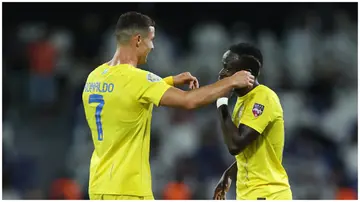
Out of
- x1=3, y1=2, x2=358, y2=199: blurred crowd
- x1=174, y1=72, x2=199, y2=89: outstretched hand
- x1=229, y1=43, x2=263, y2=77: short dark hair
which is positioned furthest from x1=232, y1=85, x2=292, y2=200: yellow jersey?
x1=3, y1=2, x2=358, y2=199: blurred crowd

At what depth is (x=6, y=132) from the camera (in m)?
10.9

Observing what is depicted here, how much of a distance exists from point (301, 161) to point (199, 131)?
1462 mm

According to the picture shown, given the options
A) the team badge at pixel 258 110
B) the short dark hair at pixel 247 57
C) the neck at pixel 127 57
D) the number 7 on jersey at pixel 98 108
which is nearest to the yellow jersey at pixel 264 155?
the team badge at pixel 258 110

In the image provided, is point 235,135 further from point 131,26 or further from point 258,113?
point 131,26

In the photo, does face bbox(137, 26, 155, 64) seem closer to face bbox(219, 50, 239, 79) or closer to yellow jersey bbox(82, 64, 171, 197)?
yellow jersey bbox(82, 64, 171, 197)

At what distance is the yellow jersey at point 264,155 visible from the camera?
201 inches

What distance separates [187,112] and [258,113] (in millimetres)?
5843

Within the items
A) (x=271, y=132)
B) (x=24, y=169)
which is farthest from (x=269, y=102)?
(x=24, y=169)

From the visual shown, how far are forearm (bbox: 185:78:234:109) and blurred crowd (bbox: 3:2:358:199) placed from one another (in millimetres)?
4730

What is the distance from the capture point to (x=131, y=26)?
4992 mm

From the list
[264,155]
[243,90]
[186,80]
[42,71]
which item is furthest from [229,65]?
[42,71]

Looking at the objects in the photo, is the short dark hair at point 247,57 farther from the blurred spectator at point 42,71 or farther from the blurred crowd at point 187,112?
the blurred spectator at point 42,71

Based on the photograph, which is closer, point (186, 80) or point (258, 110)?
point (258, 110)

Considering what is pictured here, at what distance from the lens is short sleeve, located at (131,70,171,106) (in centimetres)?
470
